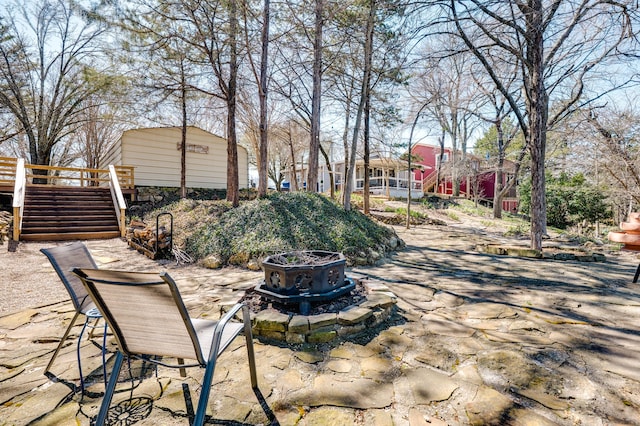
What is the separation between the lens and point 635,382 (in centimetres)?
178

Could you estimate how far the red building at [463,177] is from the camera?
1711 centimetres

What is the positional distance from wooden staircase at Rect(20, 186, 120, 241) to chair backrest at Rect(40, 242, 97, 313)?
6.53 m

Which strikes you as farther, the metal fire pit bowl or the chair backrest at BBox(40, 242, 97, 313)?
the metal fire pit bowl

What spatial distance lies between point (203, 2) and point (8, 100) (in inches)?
372

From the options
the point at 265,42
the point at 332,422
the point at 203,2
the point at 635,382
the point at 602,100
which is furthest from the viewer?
the point at 602,100

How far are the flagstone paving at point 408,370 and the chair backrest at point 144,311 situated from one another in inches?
19.0

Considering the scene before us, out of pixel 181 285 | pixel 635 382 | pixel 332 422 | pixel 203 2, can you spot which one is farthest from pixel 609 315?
pixel 203 2

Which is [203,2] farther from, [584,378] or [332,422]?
[584,378]

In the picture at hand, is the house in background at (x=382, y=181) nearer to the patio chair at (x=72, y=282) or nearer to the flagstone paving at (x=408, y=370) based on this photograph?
the flagstone paving at (x=408, y=370)

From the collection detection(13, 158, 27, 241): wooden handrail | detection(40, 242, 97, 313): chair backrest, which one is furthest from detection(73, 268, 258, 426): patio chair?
detection(13, 158, 27, 241): wooden handrail

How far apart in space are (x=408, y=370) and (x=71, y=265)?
238 centimetres

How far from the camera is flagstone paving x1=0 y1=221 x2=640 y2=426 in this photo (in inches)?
62.0

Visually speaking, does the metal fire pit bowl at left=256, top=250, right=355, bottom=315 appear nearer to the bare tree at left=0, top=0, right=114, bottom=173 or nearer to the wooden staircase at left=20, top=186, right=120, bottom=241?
the wooden staircase at left=20, top=186, right=120, bottom=241

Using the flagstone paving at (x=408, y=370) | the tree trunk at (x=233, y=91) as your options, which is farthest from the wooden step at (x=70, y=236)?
the flagstone paving at (x=408, y=370)
